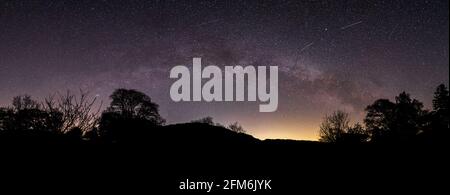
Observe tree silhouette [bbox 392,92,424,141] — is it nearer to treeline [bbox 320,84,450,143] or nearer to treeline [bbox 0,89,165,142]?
treeline [bbox 320,84,450,143]

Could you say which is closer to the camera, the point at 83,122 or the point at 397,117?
the point at 83,122

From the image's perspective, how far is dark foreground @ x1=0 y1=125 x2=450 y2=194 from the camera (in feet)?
20.3

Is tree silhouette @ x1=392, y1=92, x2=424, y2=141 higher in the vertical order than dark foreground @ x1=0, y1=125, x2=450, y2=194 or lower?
higher

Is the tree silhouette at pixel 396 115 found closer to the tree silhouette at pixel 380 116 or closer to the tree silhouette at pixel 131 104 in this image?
the tree silhouette at pixel 380 116

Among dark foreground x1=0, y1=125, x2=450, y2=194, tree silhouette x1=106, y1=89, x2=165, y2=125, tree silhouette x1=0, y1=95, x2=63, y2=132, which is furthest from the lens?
tree silhouette x1=106, y1=89, x2=165, y2=125

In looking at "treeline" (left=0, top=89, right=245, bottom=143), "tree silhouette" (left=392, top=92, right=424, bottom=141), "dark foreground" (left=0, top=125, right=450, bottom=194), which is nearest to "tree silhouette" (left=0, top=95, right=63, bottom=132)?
"treeline" (left=0, top=89, right=245, bottom=143)

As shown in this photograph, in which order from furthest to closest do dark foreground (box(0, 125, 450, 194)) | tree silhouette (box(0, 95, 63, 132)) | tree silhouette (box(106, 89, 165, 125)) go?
tree silhouette (box(106, 89, 165, 125)) < tree silhouette (box(0, 95, 63, 132)) < dark foreground (box(0, 125, 450, 194))

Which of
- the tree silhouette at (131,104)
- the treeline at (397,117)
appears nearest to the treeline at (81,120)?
the tree silhouette at (131,104)

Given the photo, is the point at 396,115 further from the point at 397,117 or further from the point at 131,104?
the point at 131,104

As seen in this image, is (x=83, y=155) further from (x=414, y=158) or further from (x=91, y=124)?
(x=414, y=158)

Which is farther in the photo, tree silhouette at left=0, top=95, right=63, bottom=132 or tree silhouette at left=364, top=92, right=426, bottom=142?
tree silhouette at left=364, top=92, right=426, bottom=142

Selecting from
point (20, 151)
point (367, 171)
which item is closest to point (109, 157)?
point (20, 151)

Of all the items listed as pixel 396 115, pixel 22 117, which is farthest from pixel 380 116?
pixel 22 117

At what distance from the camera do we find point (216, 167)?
26.7ft
